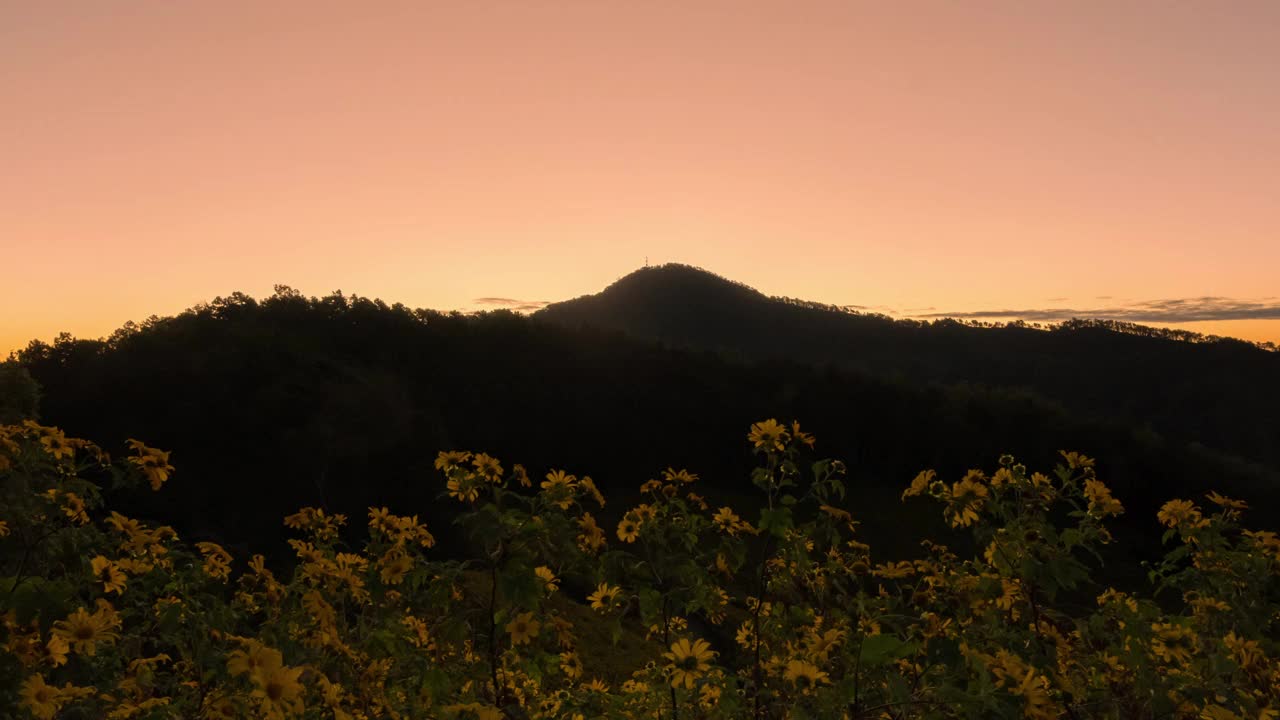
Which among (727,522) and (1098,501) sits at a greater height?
(1098,501)

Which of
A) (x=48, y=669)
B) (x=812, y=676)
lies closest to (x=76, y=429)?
(x=48, y=669)

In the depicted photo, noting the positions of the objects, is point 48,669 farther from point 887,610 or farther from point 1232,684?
point 1232,684

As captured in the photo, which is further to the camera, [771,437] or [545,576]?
[771,437]

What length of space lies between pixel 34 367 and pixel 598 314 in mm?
87980

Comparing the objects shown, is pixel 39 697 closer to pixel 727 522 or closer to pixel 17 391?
pixel 727 522

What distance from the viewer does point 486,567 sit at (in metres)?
3.68

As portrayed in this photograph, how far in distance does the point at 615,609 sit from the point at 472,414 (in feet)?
163

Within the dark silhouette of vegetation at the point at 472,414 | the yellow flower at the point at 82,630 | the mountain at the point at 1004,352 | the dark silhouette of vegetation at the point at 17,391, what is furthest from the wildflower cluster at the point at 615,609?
the mountain at the point at 1004,352

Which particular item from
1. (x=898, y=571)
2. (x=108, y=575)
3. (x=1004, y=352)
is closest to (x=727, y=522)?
(x=898, y=571)

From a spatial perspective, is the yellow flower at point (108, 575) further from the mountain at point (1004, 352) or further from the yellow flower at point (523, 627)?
the mountain at point (1004, 352)

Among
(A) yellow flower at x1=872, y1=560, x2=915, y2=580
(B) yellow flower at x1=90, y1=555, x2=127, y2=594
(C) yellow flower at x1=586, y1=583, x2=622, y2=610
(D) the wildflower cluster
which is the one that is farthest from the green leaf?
(B) yellow flower at x1=90, y1=555, x2=127, y2=594

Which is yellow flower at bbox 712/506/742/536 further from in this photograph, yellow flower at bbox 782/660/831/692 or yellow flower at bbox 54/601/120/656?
yellow flower at bbox 54/601/120/656

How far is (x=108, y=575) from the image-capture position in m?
4.31

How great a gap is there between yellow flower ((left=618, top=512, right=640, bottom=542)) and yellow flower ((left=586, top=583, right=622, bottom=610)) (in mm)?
294
